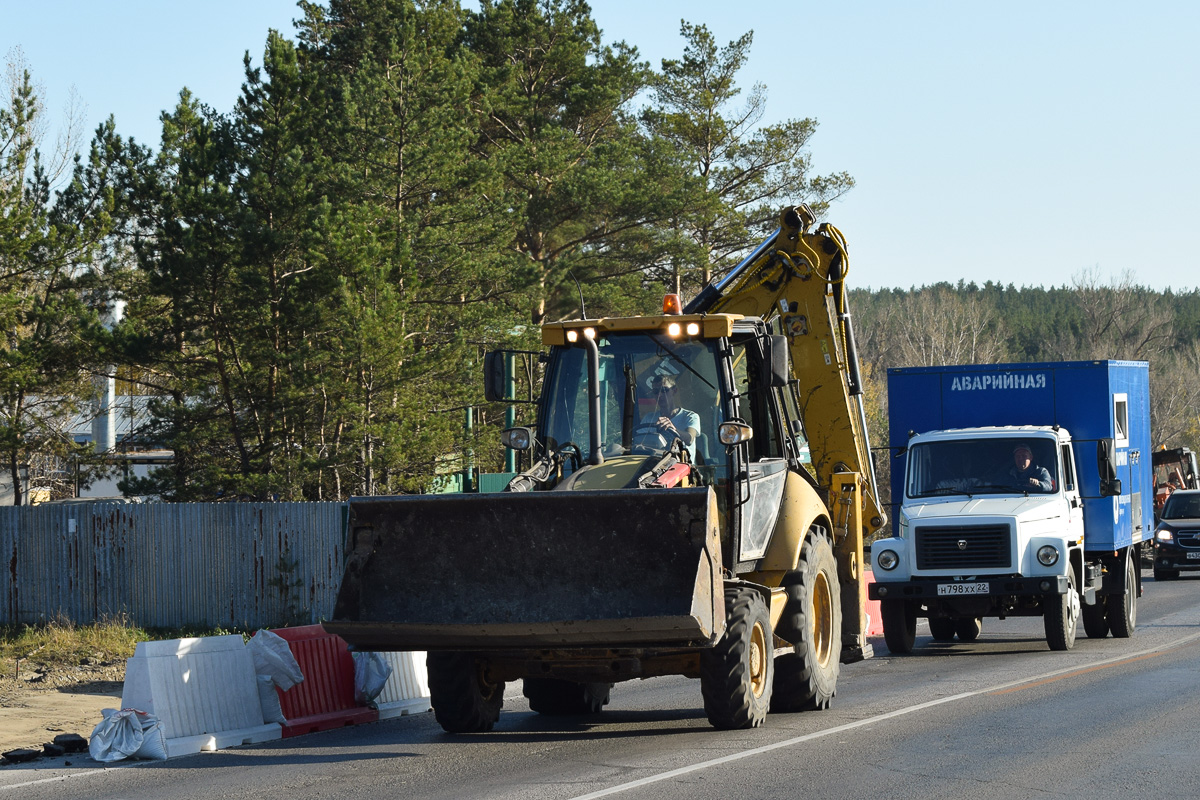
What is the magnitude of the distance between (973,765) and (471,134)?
23856 millimetres

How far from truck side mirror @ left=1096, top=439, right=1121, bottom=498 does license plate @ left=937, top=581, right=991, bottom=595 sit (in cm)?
215

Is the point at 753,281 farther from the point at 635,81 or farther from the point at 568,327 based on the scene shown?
the point at 635,81

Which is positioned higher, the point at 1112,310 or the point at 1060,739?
the point at 1112,310

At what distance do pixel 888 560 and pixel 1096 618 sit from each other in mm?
3691

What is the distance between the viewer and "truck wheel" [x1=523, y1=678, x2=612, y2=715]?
37.8 ft

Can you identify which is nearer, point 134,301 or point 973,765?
point 973,765

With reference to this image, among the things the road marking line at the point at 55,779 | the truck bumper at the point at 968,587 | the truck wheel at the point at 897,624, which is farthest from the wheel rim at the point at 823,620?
the road marking line at the point at 55,779

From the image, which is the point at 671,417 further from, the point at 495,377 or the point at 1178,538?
the point at 1178,538

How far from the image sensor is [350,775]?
29.1ft

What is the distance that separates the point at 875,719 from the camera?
35.1 ft

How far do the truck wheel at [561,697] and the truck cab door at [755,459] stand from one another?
7.26 feet

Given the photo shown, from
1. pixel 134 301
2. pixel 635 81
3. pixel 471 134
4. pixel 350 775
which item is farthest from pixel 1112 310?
pixel 350 775

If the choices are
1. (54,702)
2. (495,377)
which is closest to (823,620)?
(495,377)

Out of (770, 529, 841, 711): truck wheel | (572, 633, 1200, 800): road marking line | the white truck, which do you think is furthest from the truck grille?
(770, 529, 841, 711): truck wheel
